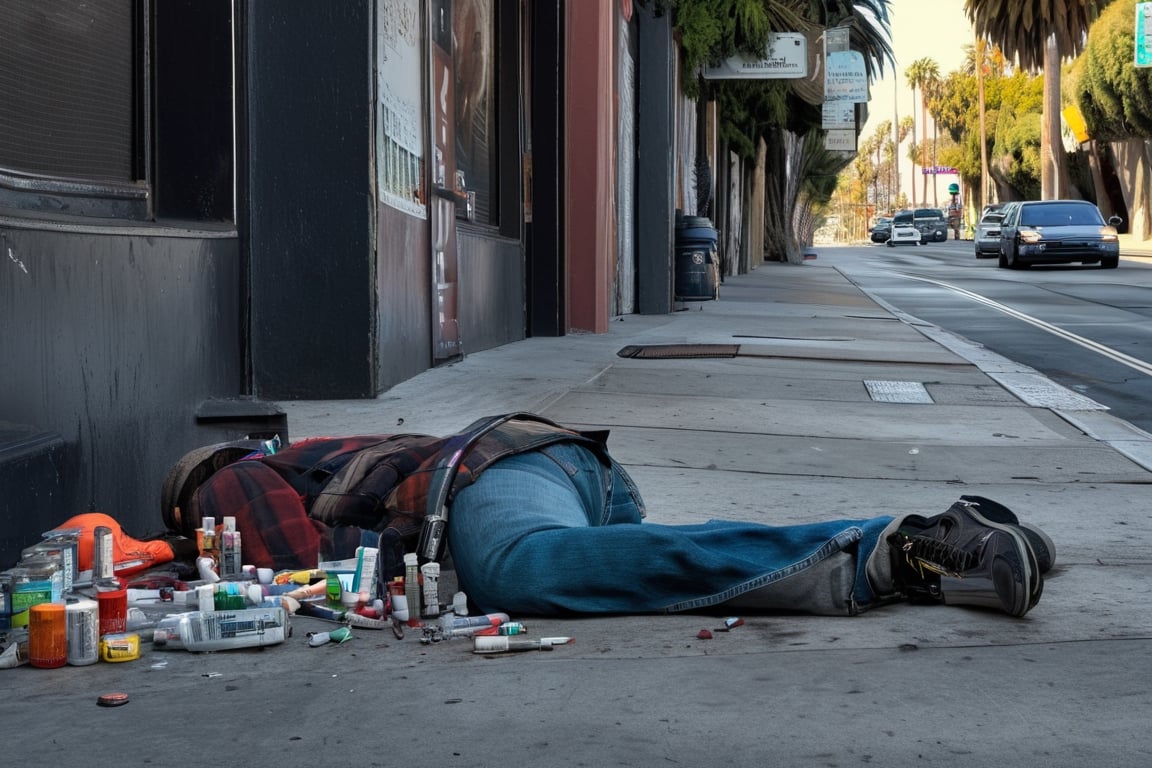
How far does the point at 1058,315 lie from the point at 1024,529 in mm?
14211

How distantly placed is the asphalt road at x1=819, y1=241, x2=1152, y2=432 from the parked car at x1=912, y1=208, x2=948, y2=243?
45.5 meters

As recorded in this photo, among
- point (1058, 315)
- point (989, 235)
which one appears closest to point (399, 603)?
point (1058, 315)

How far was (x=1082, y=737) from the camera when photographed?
258 centimetres

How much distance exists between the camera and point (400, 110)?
319 inches

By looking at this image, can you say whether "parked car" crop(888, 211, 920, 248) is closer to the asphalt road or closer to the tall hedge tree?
the tall hedge tree

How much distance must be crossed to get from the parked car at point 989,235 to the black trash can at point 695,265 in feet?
70.5

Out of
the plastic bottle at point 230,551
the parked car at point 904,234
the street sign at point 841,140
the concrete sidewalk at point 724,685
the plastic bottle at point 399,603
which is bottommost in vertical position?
the concrete sidewalk at point 724,685

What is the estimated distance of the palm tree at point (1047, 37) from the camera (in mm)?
56750

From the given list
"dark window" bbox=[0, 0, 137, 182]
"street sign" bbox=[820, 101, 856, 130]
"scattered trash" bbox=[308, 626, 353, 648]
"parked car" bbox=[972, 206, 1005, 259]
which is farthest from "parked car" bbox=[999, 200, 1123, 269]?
"scattered trash" bbox=[308, 626, 353, 648]

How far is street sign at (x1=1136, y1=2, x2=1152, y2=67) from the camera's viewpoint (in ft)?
148

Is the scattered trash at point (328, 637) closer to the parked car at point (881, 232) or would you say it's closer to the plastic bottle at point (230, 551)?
the plastic bottle at point (230, 551)

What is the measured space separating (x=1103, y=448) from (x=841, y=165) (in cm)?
4617

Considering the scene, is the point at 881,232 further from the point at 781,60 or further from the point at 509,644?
the point at 509,644

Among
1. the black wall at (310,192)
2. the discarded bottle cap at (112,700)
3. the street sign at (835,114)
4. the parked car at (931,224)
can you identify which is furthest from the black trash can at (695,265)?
the parked car at (931,224)
